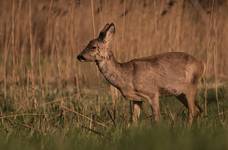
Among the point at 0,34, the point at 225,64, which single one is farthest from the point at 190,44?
the point at 0,34

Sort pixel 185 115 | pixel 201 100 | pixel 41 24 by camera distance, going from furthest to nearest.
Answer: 1. pixel 41 24
2. pixel 201 100
3. pixel 185 115

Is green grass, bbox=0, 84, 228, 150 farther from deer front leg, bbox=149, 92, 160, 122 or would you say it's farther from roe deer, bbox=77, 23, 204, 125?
roe deer, bbox=77, 23, 204, 125

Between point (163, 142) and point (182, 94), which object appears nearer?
point (163, 142)

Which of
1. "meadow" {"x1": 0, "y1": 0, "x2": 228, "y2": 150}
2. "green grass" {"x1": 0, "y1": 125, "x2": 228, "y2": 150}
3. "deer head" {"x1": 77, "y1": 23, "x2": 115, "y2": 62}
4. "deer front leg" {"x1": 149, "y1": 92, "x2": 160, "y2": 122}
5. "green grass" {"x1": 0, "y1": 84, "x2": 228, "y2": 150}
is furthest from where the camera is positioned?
"deer front leg" {"x1": 149, "y1": 92, "x2": 160, "y2": 122}

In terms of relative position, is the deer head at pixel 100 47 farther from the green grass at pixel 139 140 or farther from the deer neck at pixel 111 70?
the green grass at pixel 139 140

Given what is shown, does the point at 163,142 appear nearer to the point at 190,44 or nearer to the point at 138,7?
the point at 138,7

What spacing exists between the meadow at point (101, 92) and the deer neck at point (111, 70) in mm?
333

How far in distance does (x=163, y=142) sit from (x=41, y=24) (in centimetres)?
1374

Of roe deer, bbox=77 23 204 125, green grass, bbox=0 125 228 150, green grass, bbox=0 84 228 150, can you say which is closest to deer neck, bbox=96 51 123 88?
roe deer, bbox=77 23 204 125

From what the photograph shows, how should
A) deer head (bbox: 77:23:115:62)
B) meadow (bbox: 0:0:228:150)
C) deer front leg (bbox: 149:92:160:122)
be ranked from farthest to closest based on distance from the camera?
deer front leg (bbox: 149:92:160:122)
deer head (bbox: 77:23:115:62)
meadow (bbox: 0:0:228:150)

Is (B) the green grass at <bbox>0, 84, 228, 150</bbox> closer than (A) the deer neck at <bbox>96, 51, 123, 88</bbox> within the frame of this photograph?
Yes

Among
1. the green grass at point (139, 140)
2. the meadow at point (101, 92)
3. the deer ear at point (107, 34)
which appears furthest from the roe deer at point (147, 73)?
the green grass at point (139, 140)

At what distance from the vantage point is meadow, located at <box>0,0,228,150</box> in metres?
5.79

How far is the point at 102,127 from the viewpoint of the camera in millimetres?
7820
